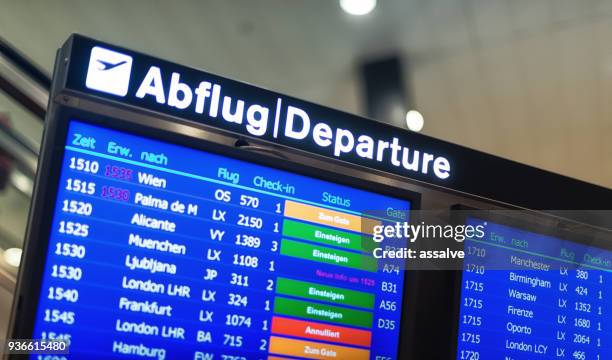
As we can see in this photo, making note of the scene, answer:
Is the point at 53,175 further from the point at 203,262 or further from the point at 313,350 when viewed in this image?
the point at 313,350

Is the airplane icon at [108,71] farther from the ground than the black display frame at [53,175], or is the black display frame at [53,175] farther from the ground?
the airplane icon at [108,71]

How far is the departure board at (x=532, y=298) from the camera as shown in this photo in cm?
252

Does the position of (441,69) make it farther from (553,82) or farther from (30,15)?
(30,15)

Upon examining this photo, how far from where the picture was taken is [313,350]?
2.21m

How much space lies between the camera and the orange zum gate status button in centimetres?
216

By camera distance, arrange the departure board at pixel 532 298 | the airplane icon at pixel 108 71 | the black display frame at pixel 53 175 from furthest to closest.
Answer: the departure board at pixel 532 298
the airplane icon at pixel 108 71
the black display frame at pixel 53 175

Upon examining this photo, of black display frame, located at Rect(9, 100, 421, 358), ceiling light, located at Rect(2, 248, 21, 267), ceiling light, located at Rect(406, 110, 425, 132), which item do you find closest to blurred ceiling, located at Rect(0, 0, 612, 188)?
ceiling light, located at Rect(406, 110, 425, 132)

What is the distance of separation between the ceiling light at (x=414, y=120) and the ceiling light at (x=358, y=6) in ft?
4.15

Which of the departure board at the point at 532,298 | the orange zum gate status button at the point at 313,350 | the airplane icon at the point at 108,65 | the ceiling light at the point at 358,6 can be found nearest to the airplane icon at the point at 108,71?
the airplane icon at the point at 108,65

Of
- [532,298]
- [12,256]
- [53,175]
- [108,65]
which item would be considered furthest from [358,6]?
[53,175]

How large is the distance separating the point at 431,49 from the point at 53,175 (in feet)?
14.1

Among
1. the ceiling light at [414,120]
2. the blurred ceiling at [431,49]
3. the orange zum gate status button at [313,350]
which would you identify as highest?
the blurred ceiling at [431,49]

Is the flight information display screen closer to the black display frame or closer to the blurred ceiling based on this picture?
the black display frame

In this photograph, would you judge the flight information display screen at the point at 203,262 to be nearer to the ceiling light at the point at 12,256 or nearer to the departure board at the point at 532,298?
the departure board at the point at 532,298
